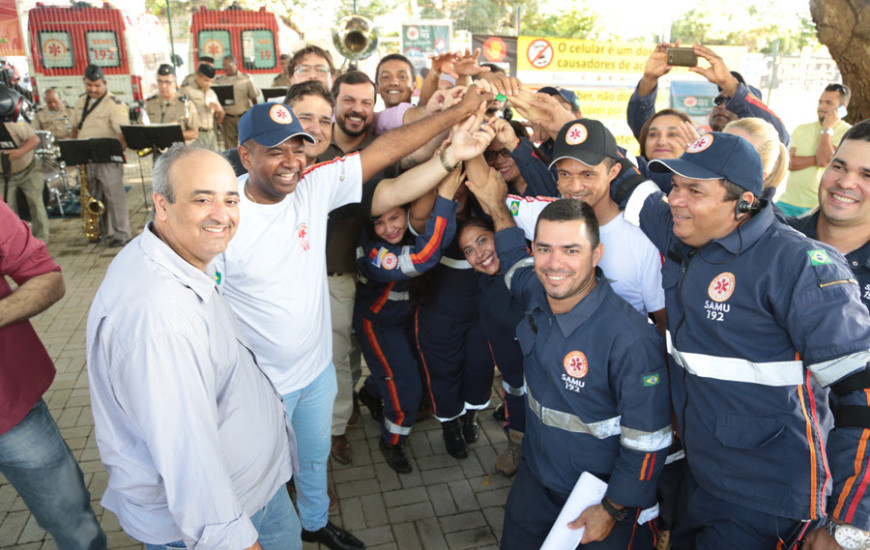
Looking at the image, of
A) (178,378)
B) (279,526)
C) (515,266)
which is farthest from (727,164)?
(279,526)

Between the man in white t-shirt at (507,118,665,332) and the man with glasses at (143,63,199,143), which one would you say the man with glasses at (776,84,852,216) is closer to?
the man in white t-shirt at (507,118,665,332)

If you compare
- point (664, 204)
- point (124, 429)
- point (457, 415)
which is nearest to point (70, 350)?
point (457, 415)

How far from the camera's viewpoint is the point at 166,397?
1675 mm

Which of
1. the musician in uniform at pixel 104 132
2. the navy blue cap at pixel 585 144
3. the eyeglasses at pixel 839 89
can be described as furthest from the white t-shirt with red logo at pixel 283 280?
the musician in uniform at pixel 104 132

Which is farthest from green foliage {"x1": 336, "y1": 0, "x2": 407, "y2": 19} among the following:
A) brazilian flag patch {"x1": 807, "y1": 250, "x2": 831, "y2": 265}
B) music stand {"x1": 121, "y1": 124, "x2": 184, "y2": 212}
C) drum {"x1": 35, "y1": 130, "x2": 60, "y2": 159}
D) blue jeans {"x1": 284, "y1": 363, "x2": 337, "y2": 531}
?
brazilian flag patch {"x1": 807, "y1": 250, "x2": 831, "y2": 265}

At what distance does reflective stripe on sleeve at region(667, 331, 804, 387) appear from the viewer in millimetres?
2164

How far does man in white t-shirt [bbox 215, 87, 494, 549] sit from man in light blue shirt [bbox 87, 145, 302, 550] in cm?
68

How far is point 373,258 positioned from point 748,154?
2.21 metres

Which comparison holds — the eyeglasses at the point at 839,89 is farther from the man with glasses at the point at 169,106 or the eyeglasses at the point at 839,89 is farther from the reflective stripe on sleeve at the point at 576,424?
the man with glasses at the point at 169,106

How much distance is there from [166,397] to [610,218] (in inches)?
91.9

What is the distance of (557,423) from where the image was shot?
271 centimetres

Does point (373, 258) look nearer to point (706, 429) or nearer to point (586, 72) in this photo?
point (706, 429)

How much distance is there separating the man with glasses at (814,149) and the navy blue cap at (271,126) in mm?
6038

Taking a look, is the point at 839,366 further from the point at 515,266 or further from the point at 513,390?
the point at 513,390
